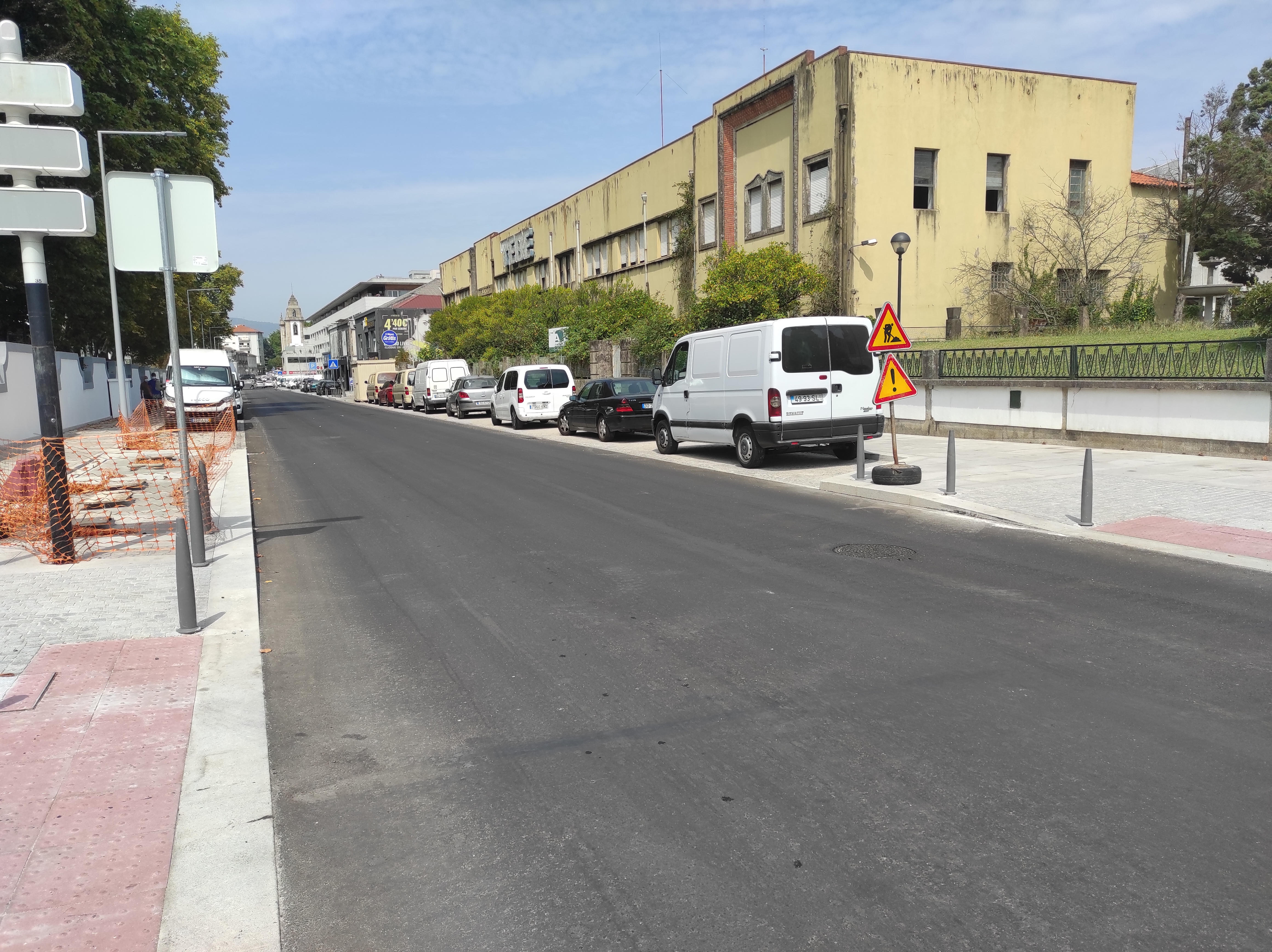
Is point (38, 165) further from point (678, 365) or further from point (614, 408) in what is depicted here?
point (614, 408)

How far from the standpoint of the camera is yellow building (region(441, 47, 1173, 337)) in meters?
25.8

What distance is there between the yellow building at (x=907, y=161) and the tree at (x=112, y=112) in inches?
687

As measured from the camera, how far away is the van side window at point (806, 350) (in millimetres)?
14039

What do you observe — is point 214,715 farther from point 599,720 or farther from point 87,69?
point 87,69

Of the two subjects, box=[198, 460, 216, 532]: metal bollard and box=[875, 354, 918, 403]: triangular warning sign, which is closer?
box=[198, 460, 216, 532]: metal bollard

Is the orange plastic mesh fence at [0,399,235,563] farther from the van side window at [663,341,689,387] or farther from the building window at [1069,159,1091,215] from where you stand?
the building window at [1069,159,1091,215]

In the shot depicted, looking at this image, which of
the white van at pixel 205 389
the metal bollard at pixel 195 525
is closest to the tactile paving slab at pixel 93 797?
the metal bollard at pixel 195 525

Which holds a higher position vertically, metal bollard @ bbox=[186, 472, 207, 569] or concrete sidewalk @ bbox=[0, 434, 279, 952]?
metal bollard @ bbox=[186, 472, 207, 569]

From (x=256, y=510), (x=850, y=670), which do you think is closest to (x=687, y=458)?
(x=256, y=510)

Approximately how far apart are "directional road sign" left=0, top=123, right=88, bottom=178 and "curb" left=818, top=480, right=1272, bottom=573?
30.6ft

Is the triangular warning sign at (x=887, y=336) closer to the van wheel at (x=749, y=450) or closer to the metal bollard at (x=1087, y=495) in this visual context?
the van wheel at (x=749, y=450)

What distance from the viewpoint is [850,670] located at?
203 inches

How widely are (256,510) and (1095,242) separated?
90.8 ft

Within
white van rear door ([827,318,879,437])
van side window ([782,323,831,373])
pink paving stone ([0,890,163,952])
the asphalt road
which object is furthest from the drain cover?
pink paving stone ([0,890,163,952])
